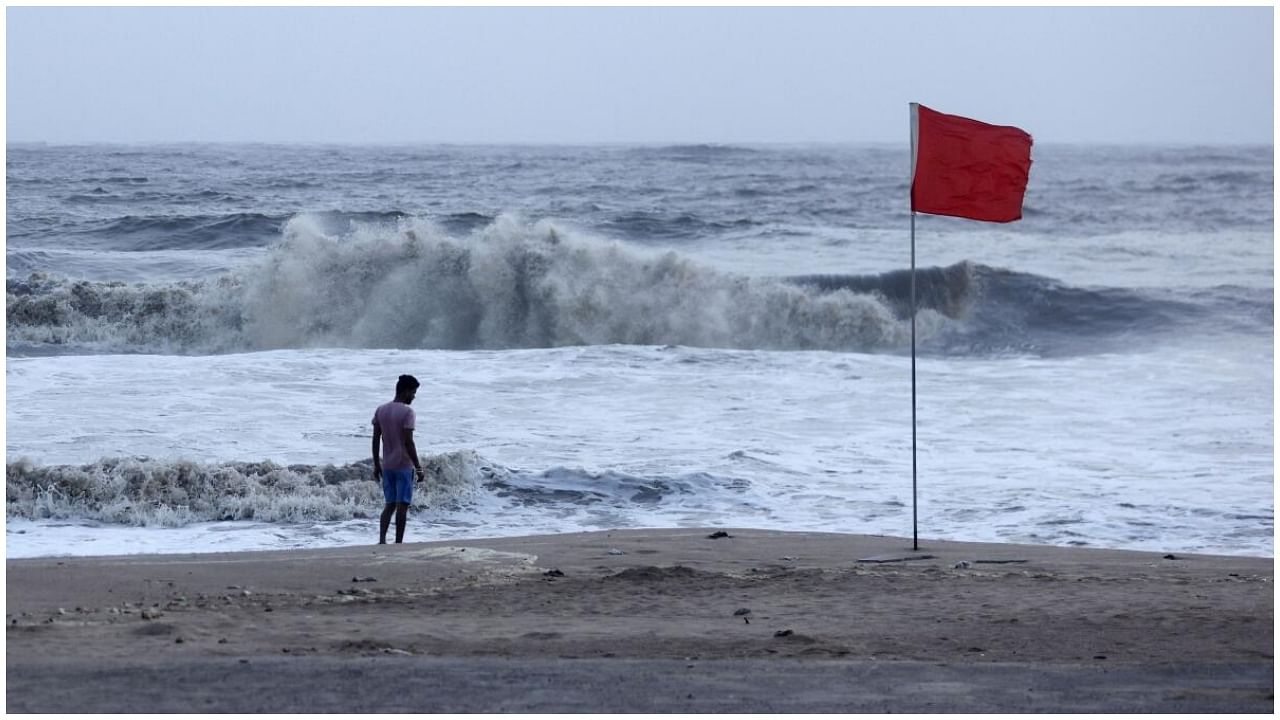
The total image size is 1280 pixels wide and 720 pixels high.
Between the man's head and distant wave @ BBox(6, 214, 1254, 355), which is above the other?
the man's head

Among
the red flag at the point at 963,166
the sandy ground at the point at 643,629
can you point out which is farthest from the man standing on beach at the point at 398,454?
the red flag at the point at 963,166

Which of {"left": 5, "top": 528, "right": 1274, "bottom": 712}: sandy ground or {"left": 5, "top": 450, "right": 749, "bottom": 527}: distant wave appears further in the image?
{"left": 5, "top": 450, "right": 749, "bottom": 527}: distant wave

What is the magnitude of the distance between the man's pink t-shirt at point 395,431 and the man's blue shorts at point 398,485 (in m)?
0.05

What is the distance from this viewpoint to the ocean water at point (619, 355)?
451 inches

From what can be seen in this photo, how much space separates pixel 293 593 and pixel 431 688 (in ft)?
7.95

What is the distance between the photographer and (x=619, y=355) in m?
20.2

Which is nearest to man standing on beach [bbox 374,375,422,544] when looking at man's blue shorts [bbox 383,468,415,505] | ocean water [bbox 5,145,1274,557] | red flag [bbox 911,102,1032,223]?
man's blue shorts [bbox 383,468,415,505]

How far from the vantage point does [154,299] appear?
2506 centimetres

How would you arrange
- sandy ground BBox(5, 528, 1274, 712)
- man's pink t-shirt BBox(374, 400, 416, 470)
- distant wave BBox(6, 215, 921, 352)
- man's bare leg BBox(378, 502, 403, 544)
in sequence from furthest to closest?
distant wave BBox(6, 215, 921, 352), man's bare leg BBox(378, 502, 403, 544), man's pink t-shirt BBox(374, 400, 416, 470), sandy ground BBox(5, 528, 1274, 712)

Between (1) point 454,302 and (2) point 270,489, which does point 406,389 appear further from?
(1) point 454,302

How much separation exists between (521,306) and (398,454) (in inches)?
625

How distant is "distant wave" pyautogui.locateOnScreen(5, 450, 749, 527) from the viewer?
10.8 metres

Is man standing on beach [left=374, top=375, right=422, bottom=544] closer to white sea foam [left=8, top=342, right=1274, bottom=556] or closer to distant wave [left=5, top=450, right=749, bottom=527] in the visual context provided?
white sea foam [left=8, top=342, right=1274, bottom=556]

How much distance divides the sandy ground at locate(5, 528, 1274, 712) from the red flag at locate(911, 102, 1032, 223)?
93.6 inches
